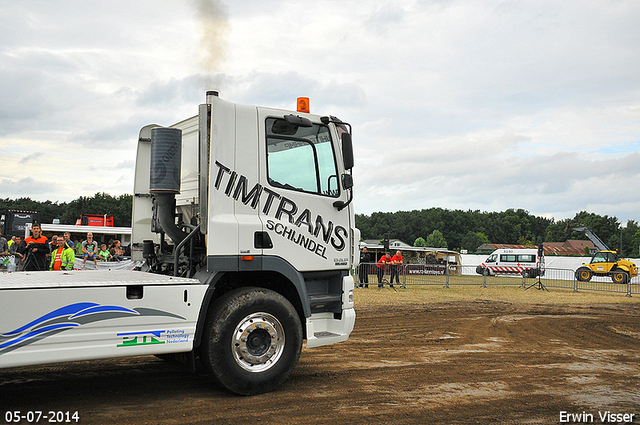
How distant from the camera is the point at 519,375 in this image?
695 centimetres

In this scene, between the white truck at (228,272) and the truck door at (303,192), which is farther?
the truck door at (303,192)

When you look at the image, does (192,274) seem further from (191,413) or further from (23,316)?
(23,316)

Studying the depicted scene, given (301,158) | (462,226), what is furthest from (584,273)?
(462,226)

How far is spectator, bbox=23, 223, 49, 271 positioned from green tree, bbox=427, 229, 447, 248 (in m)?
110

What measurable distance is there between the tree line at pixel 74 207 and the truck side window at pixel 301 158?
278 feet

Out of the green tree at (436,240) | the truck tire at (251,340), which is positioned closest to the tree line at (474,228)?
the green tree at (436,240)

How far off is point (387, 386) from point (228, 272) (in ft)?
7.65

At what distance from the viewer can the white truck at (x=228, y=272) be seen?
464cm

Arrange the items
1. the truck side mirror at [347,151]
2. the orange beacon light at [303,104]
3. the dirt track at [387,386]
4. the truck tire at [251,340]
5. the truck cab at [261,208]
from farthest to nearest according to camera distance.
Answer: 1. the orange beacon light at [303,104]
2. the truck side mirror at [347,151]
3. the truck cab at [261,208]
4. the truck tire at [251,340]
5. the dirt track at [387,386]

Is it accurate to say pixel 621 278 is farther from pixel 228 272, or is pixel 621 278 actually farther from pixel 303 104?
pixel 228 272

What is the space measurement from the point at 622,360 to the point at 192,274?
22.5ft

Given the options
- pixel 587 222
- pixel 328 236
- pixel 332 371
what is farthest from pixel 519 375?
pixel 587 222

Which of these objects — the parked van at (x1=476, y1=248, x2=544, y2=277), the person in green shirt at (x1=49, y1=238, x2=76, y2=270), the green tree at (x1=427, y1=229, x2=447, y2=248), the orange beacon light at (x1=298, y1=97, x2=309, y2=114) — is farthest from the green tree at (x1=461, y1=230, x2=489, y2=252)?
the orange beacon light at (x1=298, y1=97, x2=309, y2=114)

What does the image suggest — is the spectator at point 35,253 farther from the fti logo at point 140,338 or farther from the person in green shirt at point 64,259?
the fti logo at point 140,338
